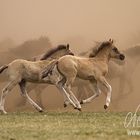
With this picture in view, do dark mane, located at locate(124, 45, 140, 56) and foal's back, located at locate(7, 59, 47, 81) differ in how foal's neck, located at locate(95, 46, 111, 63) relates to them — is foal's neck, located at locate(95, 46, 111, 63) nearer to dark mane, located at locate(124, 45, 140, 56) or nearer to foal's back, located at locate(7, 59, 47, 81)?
foal's back, located at locate(7, 59, 47, 81)

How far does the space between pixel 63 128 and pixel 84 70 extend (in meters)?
2.89

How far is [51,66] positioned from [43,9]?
3.47 metres

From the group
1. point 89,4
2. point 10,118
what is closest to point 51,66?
point 10,118

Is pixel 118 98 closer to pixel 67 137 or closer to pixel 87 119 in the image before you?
pixel 87 119

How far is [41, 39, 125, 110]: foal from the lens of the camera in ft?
30.2

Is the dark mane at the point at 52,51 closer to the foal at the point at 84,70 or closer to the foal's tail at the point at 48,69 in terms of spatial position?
the foal at the point at 84,70

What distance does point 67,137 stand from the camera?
19.4 ft

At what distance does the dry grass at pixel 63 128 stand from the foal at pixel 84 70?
1190mm

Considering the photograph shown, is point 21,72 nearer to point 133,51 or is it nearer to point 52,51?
point 52,51

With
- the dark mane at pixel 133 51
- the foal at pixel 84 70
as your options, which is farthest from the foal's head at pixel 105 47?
the dark mane at pixel 133 51

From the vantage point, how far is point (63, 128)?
6.66 metres

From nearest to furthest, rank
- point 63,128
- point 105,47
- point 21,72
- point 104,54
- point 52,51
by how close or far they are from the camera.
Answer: point 63,128 → point 21,72 → point 104,54 → point 105,47 → point 52,51

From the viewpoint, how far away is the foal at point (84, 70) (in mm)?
9195

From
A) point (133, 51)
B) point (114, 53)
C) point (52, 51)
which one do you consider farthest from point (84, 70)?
point (133, 51)
